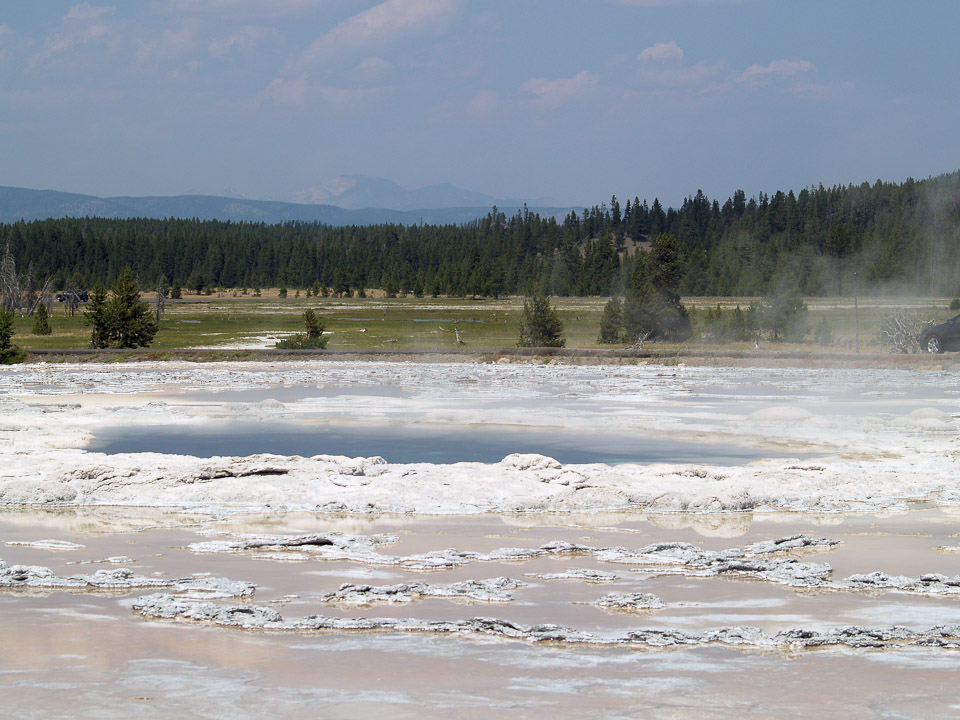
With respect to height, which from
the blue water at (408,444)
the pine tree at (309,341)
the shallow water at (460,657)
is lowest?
the shallow water at (460,657)

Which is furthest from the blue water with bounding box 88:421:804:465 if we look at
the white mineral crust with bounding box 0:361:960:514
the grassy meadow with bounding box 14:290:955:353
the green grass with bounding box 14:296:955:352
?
the grassy meadow with bounding box 14:290:955:353

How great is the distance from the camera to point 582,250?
16112cm

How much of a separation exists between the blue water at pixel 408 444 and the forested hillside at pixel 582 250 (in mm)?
86549

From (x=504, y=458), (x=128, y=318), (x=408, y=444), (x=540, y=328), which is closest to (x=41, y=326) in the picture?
(x=128, y=318)

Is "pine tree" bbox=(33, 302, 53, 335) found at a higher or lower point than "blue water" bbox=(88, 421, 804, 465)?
higher

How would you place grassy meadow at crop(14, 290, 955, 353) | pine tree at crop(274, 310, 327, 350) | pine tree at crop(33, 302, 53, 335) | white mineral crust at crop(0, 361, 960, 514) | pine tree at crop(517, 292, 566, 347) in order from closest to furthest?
white mineral crust at crop(0, 361, 960, 514), pine tree at crop(274, 310, 327, 350), pine tree at crop(517, 292, 566, 347), grassy meadow at crop(14, 290, 955, 353), pine tree at crop(33, 302, 53, 335)

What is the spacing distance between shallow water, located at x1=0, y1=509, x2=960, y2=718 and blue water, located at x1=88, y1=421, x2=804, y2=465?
161 inches

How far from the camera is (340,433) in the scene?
44.4ft

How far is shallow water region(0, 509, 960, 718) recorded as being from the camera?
4312 mm

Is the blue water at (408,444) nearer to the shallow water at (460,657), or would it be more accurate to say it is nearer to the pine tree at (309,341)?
the shallow water at (460,657)

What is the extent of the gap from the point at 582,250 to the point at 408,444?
151 meters

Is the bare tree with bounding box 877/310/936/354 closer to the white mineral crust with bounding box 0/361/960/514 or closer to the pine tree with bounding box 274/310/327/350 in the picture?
the white mineral crust with bounding box 0/361/960/514

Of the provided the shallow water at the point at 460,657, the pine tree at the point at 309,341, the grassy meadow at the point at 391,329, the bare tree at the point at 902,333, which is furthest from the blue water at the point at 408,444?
the bare tree at the point at 902,333

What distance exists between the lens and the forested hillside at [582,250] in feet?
366
